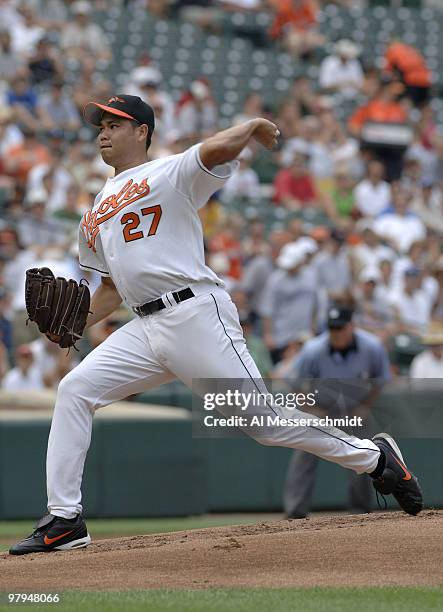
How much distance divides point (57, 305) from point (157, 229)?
0.67 meters

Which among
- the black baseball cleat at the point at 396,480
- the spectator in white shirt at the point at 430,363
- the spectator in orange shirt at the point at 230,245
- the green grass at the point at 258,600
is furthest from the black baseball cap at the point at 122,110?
the spectator in orange shirt at the point at 230,245

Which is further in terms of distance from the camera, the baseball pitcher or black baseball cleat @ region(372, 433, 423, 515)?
black baseball cleat @ region(372, 433, 423, 515)

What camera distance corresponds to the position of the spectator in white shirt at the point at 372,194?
1568 cm

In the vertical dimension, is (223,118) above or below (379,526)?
above

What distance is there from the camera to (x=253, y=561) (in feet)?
18.1

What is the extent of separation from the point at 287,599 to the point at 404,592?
478 millimetres

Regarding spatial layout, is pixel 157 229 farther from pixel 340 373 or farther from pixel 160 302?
pixel 340 373

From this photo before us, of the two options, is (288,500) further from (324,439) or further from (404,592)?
(404,592)

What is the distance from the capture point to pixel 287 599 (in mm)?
4832

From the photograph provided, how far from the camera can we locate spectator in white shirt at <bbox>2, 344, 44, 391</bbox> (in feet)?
36.4

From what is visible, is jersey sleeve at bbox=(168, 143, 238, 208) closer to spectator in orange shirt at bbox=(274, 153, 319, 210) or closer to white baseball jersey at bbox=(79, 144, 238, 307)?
white baseball jersey at bbox=(79, 144, 238, 307)

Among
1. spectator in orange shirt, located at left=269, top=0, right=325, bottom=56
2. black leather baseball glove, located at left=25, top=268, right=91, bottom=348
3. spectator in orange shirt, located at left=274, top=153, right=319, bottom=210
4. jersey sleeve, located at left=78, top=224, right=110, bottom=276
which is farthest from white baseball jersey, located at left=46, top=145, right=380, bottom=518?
spectator in orange shirt, located at left=269, top=0, right=325, bottom=56

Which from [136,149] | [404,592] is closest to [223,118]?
[136,149]

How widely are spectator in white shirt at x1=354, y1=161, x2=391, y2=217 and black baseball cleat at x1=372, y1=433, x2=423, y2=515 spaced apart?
31.2 ft
